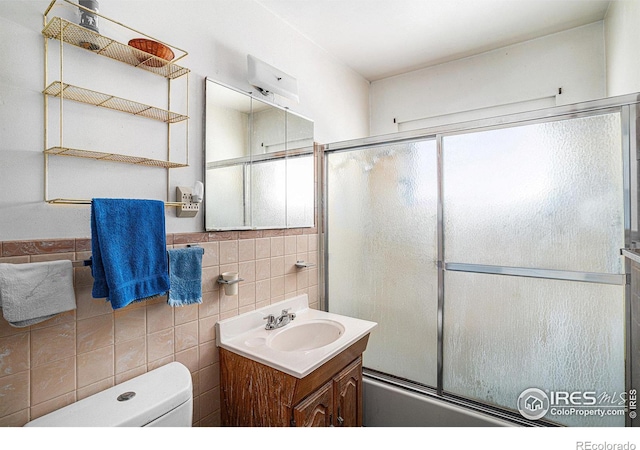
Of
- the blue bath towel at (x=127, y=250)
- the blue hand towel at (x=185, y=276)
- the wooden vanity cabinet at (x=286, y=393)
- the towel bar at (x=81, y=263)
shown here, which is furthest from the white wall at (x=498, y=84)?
the towel bar at (x=81, y=263)

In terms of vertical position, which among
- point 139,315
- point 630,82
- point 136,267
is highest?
point 630,82

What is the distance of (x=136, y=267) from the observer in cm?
112

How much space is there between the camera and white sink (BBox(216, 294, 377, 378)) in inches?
51.0

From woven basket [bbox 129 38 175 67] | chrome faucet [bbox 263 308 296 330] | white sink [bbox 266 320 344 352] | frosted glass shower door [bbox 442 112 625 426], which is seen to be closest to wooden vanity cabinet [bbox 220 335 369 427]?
white sink [bbox 266 320 344 352]

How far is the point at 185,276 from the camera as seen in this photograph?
132 centimetres

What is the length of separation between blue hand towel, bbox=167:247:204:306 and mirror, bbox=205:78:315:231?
0.57 ft

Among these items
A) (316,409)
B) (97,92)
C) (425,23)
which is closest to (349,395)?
(316,409)

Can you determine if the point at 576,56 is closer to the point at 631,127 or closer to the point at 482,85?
the point at 482,85

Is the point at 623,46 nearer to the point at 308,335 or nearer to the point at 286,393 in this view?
the point at 308,335

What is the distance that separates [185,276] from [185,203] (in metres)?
0.31
